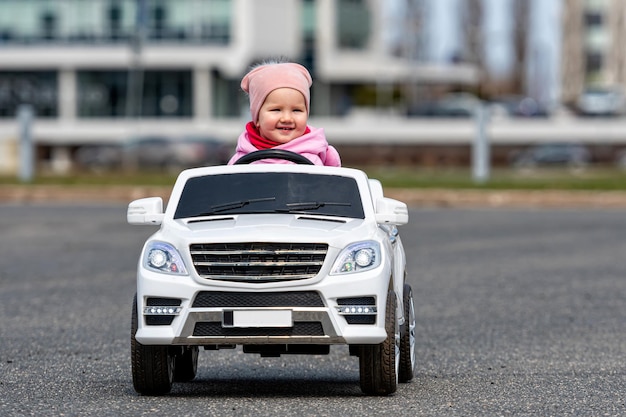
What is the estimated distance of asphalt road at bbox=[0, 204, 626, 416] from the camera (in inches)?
307

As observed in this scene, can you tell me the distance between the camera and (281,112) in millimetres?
8422

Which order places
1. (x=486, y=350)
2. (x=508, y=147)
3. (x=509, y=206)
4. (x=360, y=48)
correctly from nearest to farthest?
(x=486, y=350) → (x=509, y=206) → (x=508, y=147) → (x=360, y=48)

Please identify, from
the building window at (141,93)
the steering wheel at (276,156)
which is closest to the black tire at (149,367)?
the steering wheel at (276,156)

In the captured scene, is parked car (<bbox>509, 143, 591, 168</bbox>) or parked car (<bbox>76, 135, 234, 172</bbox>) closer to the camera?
parked car (<bbox>76, 135, 234, 172</bbox>)

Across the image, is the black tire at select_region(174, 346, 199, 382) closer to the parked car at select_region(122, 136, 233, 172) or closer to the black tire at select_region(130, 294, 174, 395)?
the black tire at select_region(130, 294, 174, 395)

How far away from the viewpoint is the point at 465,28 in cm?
10381

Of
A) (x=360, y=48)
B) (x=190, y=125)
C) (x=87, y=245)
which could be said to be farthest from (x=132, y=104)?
(x=87, y=245)

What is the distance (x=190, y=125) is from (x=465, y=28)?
3442 centimetres

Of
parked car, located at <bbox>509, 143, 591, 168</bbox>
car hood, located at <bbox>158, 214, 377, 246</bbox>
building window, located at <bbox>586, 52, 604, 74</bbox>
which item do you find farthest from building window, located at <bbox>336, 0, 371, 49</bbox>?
car hood, located at <bbox>158, 214, 377, 246</bbox>

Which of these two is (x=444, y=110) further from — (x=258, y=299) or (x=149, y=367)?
(x=258, y=299)

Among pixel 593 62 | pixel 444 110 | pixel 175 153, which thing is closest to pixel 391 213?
pixel 175 153

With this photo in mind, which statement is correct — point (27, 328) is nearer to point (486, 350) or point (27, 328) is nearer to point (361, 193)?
point (486, 350)

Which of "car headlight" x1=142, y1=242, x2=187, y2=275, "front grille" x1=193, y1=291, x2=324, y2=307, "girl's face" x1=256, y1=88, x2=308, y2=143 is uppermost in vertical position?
"girl's face" x1=256, y1=88, x2=308, y2=143

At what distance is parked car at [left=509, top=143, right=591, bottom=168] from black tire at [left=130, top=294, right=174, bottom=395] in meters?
52.9
